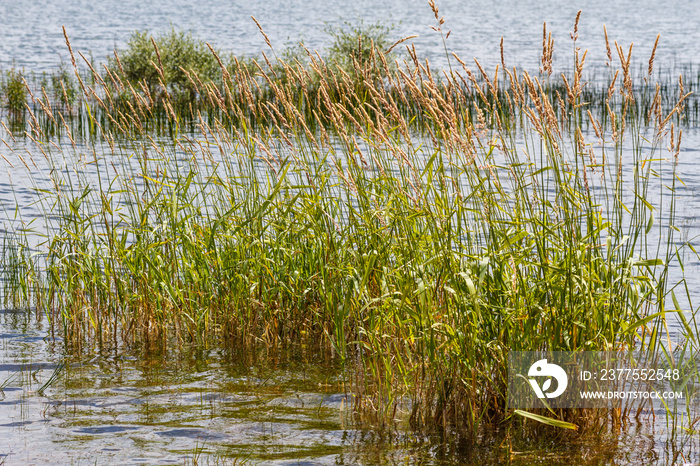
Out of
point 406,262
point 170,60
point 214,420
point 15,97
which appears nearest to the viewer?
point 406,262

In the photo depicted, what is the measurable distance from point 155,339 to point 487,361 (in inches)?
116

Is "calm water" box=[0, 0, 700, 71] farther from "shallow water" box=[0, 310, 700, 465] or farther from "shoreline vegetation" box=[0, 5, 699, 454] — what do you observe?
"shallow water" box=[0, 310, 700, 465]

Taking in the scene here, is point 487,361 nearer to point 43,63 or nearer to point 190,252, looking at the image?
point 190,252

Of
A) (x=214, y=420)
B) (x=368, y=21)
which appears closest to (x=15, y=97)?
(x=214, y=420)

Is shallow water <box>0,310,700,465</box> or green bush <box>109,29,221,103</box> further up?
green bush <box>109,29,221,103</box>

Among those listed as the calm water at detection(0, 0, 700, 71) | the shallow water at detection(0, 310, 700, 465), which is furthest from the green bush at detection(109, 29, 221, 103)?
the shallow water at detection(0, 310, 700, 465)

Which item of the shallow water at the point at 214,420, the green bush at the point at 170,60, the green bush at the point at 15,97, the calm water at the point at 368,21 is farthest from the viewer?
the calm water at the point at 368,21

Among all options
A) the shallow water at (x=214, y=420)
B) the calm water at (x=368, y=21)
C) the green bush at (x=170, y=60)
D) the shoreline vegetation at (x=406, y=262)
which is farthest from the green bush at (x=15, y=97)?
the shallow water at (x=214, y=420)

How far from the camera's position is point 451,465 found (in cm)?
370

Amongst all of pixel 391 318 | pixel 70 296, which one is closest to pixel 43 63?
pixel 70 296

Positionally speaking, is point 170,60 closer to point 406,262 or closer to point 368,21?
point 406,262

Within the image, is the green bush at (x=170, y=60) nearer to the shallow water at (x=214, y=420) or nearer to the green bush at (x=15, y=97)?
the green bush at (x=15, y=97)

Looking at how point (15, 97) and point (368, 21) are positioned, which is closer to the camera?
point (15, 97)

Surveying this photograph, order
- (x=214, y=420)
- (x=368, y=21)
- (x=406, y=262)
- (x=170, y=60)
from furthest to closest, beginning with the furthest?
1. (x=368, y=21)
2. (x=170, y=60)
3. (x=214, y=420)
4. (x=406, y=262)
